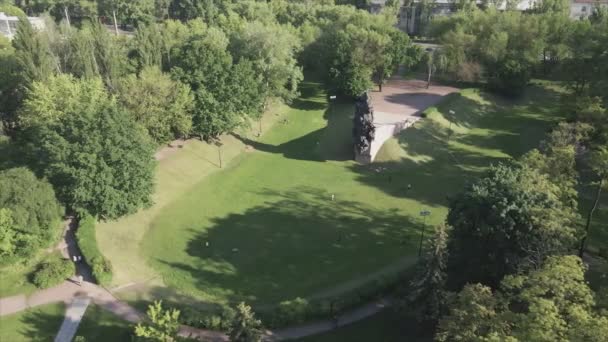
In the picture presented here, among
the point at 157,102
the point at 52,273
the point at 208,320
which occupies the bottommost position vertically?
the point at 208,320

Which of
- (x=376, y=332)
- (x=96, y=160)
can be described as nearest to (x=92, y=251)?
(x=96, y=160)

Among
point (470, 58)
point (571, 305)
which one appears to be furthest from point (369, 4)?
point (571, 305)

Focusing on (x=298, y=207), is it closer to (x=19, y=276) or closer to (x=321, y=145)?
(x=321, y=145)

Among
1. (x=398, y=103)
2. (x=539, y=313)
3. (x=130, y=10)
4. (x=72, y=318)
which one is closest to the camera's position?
(x=539, y=313)

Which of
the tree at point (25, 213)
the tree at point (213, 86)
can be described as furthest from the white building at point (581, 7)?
the tree at point (25, 213)

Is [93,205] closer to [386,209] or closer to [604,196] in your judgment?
[386,209]

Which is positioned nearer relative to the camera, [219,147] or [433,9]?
[219,147]
